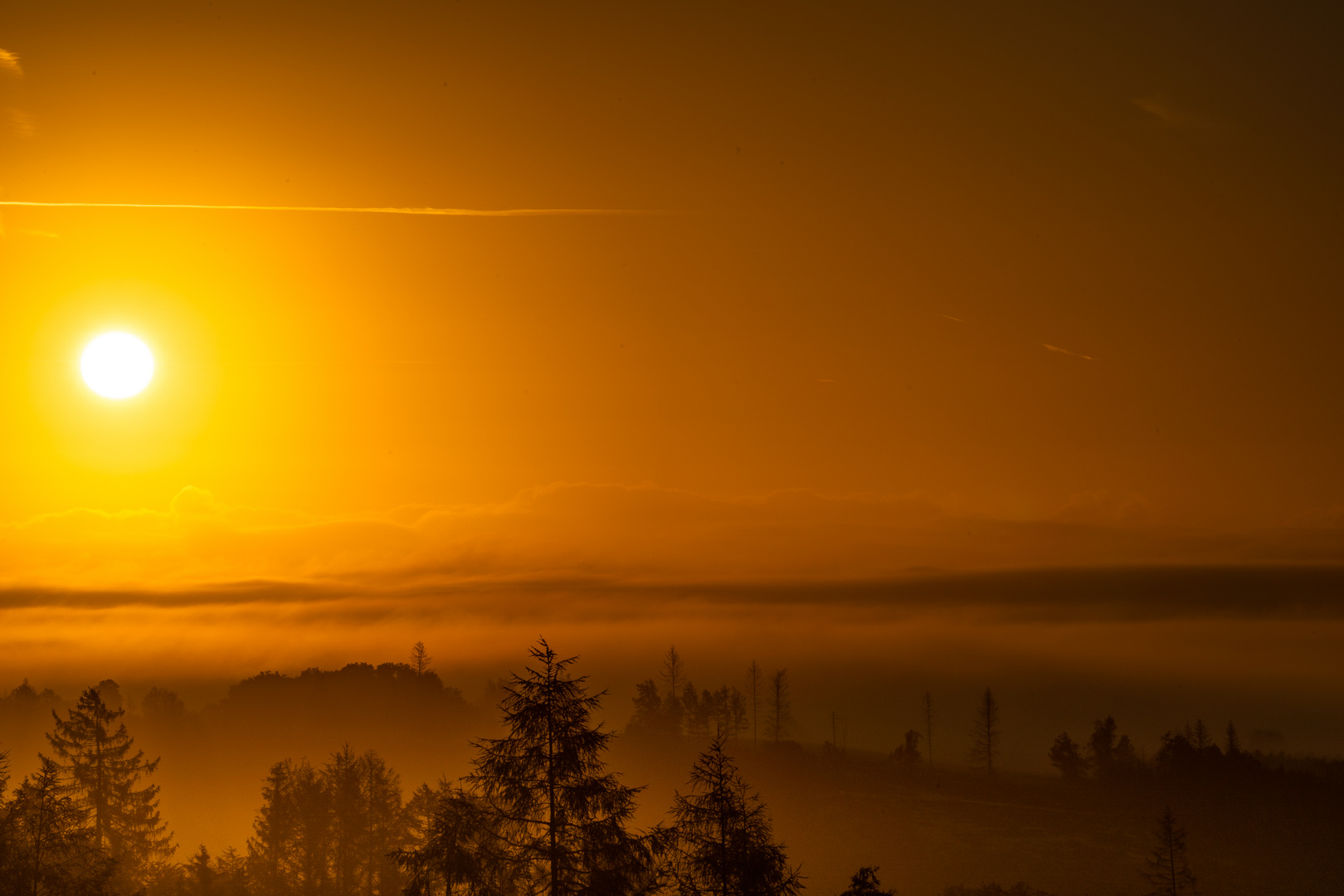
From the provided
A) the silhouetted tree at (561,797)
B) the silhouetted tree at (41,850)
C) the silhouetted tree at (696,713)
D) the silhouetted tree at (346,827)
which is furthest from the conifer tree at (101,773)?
the silhouetted tree at (696,713)

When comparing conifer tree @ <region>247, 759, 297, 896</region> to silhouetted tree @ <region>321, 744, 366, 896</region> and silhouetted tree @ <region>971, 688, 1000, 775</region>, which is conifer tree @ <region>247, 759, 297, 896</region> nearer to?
silhouetted tree @ <region>321, 744, 366, 896</region>

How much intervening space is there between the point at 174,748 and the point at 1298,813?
553 feet

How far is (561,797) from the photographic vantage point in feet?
79.9

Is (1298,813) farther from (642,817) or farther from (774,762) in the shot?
(642,817)

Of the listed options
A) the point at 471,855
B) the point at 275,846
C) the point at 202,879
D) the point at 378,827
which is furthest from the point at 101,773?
the point at 471,855

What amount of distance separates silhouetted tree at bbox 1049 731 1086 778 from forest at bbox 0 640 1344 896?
1.26 feet

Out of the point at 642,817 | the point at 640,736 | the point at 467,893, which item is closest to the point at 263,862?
the point at 467,893

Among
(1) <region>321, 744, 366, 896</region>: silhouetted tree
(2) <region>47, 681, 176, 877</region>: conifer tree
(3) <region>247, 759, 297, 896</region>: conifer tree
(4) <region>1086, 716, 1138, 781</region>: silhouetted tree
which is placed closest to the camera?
(3) <region>247, 759, 297, 896</region>: conifer tree

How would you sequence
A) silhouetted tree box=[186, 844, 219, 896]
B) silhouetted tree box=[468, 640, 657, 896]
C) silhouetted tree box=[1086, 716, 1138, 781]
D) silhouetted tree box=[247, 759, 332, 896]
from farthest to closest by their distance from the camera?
silhouetted tree box=[1086, 716, 1138, 781], silhouetted tree box=[247, 759, 332, 896], silhouetted tree box=[186, 844, 219, 896], silhouetted tree box=[468, 640, 657, 896]

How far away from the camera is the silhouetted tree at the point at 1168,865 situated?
7179 centimetres

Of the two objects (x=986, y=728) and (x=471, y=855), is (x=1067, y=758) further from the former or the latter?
(x=471, y=855)

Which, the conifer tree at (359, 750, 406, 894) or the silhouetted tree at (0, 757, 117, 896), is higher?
the silhouetted tree at (0, 757, 117, 896)

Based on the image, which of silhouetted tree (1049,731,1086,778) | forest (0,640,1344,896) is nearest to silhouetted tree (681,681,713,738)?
forest (0,640,1344,896)

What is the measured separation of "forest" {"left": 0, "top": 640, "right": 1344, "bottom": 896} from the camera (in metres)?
24.5
